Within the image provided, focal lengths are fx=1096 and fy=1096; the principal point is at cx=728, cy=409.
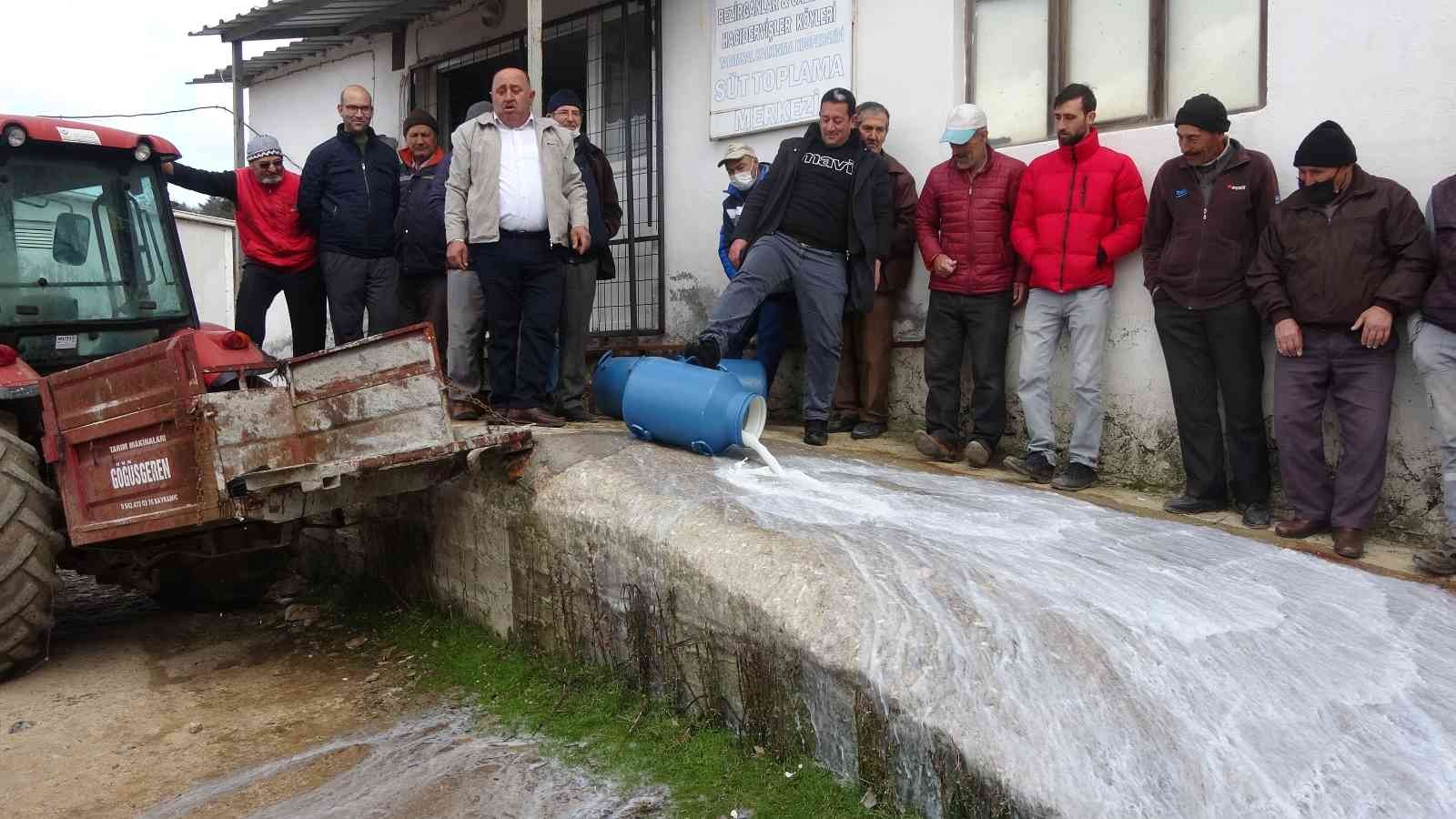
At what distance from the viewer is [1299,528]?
14.9 feet

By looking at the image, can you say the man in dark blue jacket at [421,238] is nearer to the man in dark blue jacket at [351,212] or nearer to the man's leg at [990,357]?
the man in dark blue jacket at [351,212]

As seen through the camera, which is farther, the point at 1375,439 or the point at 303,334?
the point at 303,334

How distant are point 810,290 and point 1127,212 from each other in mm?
1588

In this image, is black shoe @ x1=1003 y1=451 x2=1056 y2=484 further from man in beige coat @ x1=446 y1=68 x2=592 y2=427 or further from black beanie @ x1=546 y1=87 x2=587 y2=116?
black beanie @ x1=546 y1=87 x2=587 y2=116

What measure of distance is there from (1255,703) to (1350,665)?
19.2 inches

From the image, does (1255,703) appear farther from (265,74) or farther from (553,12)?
(265,74)

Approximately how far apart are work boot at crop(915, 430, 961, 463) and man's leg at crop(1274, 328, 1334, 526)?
163 cm

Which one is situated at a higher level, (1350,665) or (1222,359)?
(1222,359)

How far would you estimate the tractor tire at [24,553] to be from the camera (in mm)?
4418

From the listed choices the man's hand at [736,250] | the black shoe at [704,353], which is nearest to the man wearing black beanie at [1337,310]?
the black shoe at [704,353]

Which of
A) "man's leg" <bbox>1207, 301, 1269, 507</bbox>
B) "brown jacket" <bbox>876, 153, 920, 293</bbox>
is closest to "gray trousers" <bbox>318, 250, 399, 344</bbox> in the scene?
"brown jacket" <bbox>876, 153, 920, 293</bbox>

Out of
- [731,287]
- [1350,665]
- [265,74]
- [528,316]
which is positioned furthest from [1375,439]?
[265,74]

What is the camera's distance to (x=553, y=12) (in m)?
8.58

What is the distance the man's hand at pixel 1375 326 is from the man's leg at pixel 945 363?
6.28 feet
